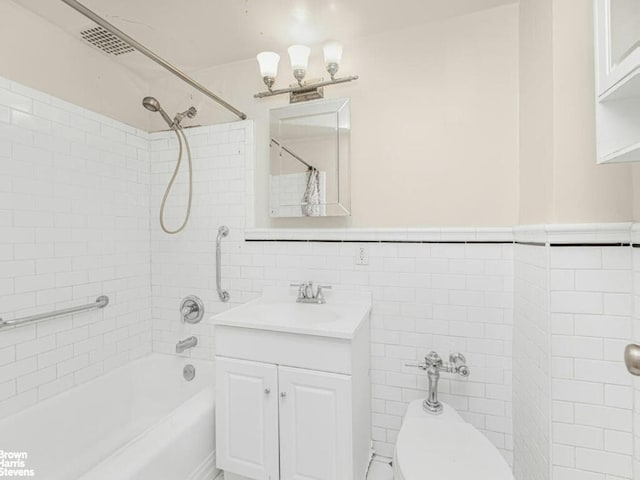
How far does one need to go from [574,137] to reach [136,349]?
2.68m

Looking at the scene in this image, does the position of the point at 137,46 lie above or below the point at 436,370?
above

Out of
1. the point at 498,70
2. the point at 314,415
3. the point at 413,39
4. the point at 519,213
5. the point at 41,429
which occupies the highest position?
the point at 413,39

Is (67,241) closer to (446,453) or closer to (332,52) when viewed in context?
(332,52)

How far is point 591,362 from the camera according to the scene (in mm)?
1107

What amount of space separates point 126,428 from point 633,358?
2.44m

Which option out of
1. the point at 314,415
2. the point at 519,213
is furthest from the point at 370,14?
the point at 314,415

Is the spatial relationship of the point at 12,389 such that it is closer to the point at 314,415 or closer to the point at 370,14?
the point at 314,415

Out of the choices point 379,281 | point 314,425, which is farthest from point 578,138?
point 314,425

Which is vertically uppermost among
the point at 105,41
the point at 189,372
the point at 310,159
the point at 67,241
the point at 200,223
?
the point at 105,41

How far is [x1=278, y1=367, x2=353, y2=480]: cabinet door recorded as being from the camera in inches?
50.9

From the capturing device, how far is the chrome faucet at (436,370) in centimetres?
149

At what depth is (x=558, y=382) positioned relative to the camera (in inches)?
44.9

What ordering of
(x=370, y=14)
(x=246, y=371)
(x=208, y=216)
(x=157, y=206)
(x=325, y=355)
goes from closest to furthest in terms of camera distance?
(x=325, y=355) → (x=246, y=371) → (x=370, y=14) → (x=208, y=216) → (x=157, y=206)

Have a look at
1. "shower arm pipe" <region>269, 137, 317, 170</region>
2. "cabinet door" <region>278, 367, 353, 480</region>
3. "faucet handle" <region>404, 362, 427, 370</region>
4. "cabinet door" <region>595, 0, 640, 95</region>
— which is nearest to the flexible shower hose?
"shower arm pipe" <region>269, 137, 317, 170</region>
